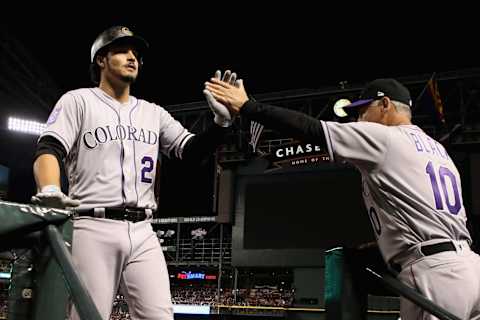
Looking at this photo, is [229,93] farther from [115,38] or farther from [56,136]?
[56,136]

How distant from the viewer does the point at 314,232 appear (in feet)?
42.3

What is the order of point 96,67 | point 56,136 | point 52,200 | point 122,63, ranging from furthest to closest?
point 96,67
point 122,63
point 56,136
point 52,200

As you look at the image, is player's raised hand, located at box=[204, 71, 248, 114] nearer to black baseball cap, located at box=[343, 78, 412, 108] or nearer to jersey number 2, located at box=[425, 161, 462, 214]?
black baseball cap, located at box=[343, 78, 412, 108]

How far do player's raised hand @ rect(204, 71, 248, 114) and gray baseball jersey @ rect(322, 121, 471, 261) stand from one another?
42 centimetres

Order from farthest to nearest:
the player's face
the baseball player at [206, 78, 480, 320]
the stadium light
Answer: the stadium light, the player's face, the baseball player at [206, 78, 480, 320]

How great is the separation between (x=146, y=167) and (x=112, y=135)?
21cm

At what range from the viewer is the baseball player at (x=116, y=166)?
223cm

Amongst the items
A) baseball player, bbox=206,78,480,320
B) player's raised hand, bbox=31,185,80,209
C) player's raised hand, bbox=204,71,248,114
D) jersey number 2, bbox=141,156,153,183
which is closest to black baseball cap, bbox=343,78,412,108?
baseball player, bbox=206,78,480,320

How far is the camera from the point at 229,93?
2.54 metres

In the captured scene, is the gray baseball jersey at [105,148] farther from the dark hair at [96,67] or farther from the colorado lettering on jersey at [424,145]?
the colorado lettering on jersey at [424,145]

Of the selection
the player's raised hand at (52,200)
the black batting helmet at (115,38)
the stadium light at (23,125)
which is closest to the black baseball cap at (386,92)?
the black batting helmet at (115,38)

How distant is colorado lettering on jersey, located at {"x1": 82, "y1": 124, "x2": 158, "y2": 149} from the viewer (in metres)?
2.44

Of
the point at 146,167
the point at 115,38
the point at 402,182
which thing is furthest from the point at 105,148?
the point at 402,182

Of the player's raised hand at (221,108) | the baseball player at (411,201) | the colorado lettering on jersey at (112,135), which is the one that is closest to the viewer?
the baseball player at (411,201)
